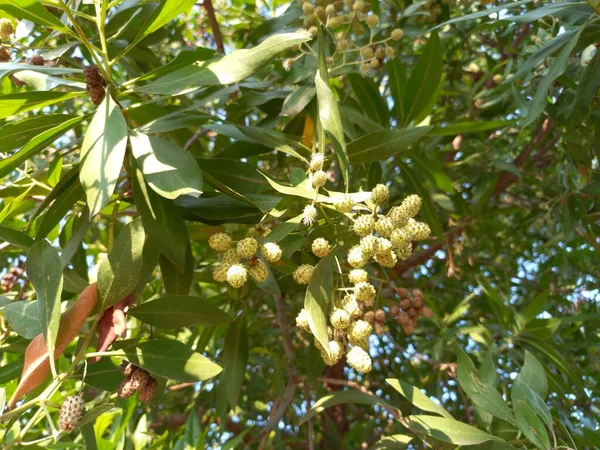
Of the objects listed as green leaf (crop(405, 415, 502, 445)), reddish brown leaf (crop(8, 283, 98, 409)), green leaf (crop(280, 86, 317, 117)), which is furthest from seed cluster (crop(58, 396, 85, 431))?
green leaf (crop(280, 86, 317, 117))

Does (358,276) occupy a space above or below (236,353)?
above

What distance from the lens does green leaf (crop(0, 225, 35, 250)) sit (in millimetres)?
1286

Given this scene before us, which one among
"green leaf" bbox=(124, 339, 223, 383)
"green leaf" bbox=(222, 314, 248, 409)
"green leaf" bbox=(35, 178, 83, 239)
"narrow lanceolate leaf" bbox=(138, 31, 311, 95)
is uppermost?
"narrow lanceolate leaf" bbox=(138, 31, 311, 95)

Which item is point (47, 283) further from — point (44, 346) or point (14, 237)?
point (14, 237)

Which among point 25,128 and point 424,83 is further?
point 424,83

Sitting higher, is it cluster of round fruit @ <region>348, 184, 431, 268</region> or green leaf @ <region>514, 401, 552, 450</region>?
cluster of round fruit @ <region>348, 184, 431, 268</region>

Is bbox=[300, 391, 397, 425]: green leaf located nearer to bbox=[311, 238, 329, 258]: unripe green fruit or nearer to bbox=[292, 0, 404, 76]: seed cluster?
bbox=[311, 238, 329, 258]: unripe green fruit

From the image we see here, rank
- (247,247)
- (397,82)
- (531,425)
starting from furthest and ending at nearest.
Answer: (397,82), (531,425), (247,247)

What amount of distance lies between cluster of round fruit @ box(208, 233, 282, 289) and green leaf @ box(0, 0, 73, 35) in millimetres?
604

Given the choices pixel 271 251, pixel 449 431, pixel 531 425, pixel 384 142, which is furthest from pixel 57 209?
pixel 531 425

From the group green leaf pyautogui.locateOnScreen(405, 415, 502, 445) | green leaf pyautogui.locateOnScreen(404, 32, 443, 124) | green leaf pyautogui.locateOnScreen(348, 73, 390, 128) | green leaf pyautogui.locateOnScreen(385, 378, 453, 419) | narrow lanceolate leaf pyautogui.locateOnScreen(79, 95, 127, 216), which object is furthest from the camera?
green leaf pyautogui.locateOnScreen(348, 73, 390, 128)

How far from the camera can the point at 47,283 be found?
1131 mm

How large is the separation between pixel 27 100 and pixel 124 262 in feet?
1.52

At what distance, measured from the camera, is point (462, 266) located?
10.1 ft
